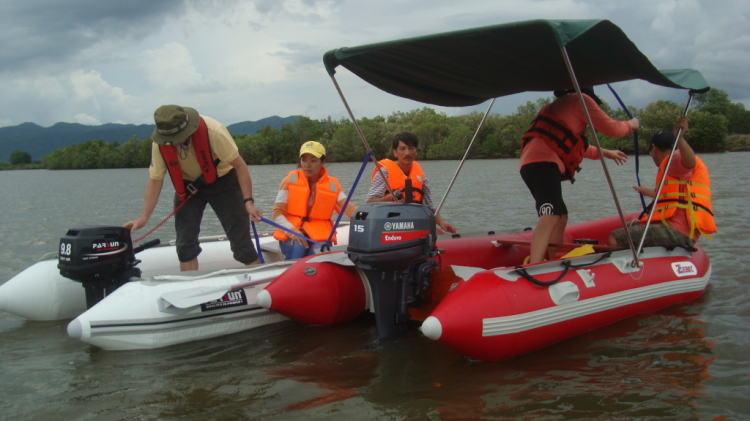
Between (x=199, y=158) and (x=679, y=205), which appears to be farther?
(x=679, y=205)

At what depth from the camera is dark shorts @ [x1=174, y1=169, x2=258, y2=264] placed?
4457 millimetres

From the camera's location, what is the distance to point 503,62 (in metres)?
3.79

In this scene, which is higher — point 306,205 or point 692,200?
point 306,205

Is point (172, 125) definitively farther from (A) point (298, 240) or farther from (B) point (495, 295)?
(B) point (495, 295)

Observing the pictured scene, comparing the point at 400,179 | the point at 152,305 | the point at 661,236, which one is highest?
the point at 400,179

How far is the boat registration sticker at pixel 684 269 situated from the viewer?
424cm

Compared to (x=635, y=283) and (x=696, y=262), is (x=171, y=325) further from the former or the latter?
(x=696, y=262)

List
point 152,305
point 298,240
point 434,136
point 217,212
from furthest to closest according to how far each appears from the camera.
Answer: point 434,136, point 298,240, point 217,212, point 152,305

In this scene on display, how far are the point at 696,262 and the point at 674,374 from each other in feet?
5.53

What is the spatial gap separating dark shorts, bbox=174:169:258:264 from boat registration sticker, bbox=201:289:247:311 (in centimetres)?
65

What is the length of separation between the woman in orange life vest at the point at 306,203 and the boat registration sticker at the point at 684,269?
269 centimetres

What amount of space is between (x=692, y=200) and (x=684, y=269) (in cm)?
59

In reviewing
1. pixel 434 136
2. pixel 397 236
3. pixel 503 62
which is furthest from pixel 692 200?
pixel 434 136

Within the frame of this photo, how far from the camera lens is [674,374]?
3.14m
